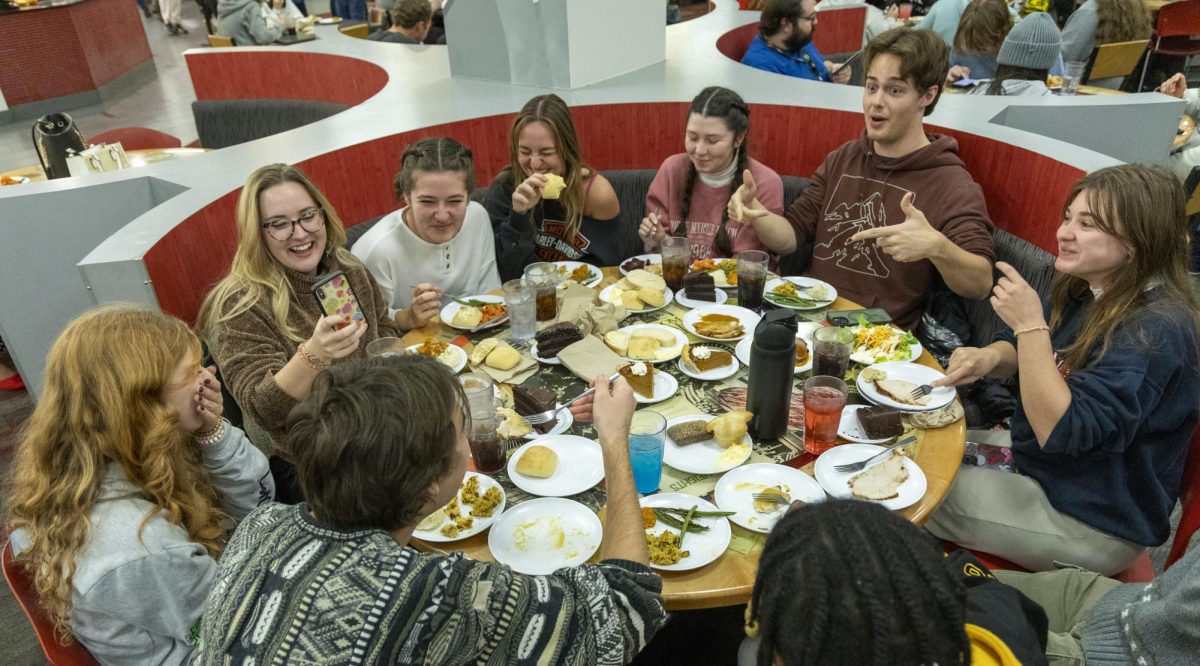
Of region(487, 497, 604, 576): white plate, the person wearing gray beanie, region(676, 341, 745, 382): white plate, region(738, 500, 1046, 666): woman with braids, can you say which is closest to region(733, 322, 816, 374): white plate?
region(676, 341, 745, 382): white plate

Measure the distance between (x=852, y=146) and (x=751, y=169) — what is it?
42 centimetres

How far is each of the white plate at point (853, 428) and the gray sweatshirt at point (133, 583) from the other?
1.47 m

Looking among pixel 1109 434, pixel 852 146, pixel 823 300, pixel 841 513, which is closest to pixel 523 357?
pixel 823 300

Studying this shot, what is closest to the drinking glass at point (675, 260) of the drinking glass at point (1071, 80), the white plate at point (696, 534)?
the white plate at point (696, 534)

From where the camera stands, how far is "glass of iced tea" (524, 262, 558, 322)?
237 centimetres

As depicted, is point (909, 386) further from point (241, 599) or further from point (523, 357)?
point (241, 599)

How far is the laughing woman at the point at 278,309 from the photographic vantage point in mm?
2035

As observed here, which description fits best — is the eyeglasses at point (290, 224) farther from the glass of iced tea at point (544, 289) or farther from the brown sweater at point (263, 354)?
the glass of iced tea at point (544, 289)

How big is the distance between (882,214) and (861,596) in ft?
7.65

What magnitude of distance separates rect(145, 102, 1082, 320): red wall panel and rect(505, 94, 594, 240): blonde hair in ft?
2.14

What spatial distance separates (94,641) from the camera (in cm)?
140

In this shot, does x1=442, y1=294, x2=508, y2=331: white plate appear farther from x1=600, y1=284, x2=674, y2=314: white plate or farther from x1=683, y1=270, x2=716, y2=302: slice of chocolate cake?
x1=683, y1=270, x2=716, y2=302: slice of chocolate cake

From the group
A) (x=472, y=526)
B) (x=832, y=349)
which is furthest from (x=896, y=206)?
(x=472, y=526)

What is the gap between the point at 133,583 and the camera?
141 centimetres
